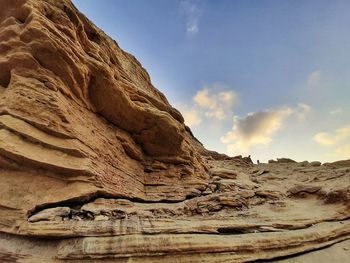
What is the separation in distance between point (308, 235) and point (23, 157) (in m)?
12.8

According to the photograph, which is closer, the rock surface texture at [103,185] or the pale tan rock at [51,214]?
the rock surface texture at [103,185]

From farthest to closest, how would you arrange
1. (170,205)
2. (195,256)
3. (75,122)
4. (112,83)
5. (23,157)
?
(112,83) < (170,205) < (75,122) < (23,157) < (195,256)

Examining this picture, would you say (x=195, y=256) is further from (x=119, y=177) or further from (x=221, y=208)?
(x=119, y=177)

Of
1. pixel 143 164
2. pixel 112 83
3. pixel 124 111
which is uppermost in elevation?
pixel 112 83

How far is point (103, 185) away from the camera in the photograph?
12523 millimetres

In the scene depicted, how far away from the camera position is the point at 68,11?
50.0 ft

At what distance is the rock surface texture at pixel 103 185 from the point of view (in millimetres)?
9391

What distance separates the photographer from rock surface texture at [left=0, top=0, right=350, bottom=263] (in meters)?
9.39

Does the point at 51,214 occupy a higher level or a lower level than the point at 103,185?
lower

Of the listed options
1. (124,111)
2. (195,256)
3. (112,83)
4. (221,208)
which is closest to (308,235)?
(221,208)

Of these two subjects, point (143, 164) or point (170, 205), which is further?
point (143, 164)

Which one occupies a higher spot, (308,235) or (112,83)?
(112,83)

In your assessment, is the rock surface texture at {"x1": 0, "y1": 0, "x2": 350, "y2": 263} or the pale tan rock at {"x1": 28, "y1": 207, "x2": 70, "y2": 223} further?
the pale tan rock at {"x1": 28, "y1": 207, "x2": 70, "y2": 223}

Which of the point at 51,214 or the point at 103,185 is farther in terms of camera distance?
the point at 103,185
